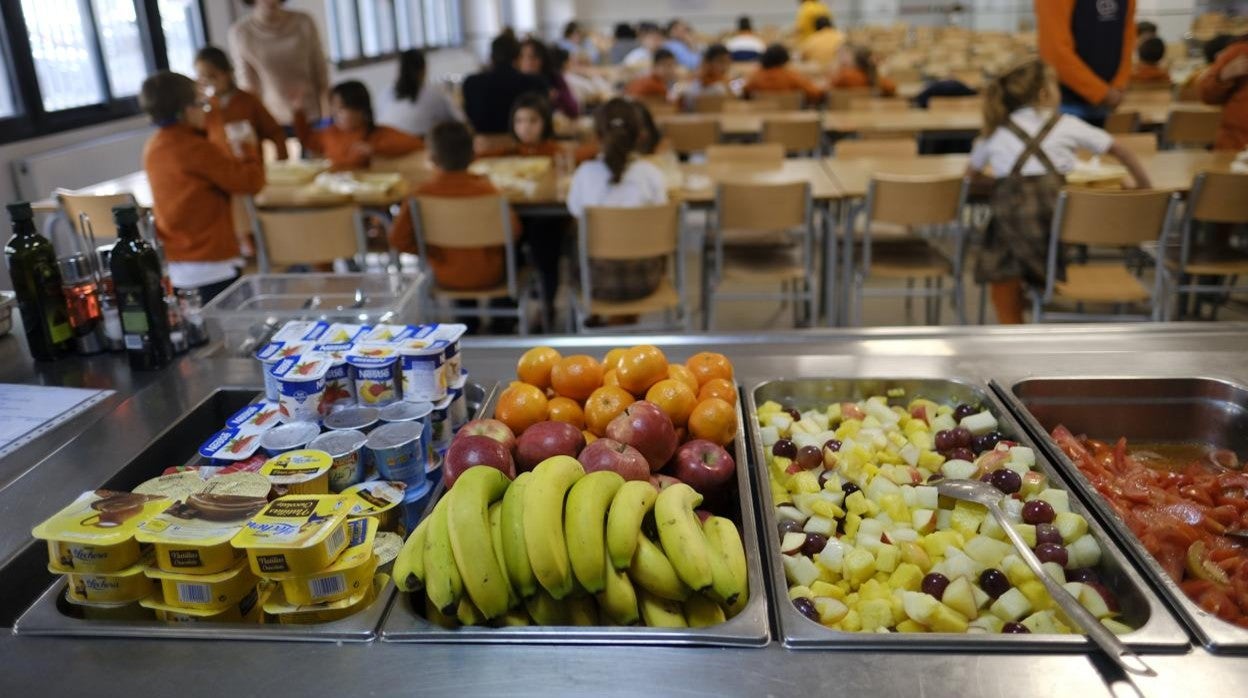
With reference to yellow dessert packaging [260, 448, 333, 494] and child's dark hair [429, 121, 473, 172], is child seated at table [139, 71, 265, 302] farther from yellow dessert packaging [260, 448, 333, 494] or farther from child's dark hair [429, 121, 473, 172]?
yellow dessert packaging [260, 448, 333, 494]

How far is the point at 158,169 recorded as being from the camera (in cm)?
331

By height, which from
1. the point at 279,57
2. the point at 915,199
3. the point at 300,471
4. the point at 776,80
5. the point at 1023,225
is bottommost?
the point at 1023,225

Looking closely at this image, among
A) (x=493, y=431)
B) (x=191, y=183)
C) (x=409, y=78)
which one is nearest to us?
(x=493, y=431)

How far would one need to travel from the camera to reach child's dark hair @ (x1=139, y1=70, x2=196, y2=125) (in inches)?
126

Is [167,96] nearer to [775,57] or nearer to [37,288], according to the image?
[37,288]

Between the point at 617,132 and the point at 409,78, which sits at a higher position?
the point at 409,78

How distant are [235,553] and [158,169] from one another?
2725 millimetres

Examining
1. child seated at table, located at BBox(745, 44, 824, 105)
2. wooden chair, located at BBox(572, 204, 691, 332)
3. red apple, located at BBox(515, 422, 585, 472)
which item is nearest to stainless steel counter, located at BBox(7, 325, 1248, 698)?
red apple, located at BBox(515, 422, 585, 472)

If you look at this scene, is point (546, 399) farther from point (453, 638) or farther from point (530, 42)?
point (530, 42)

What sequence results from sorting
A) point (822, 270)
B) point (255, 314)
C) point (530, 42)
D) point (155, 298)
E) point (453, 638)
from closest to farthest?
1. point (453, 638)
2. point (155, 298)
3. point (255, 314)
4. point (822, 270)
5. point (530, 42)

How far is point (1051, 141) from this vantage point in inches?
134

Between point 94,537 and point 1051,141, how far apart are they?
3.36 meters

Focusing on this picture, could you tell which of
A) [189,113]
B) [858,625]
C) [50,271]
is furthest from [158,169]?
[858,625]

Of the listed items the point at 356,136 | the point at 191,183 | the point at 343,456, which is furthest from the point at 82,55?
the point at 343,456
